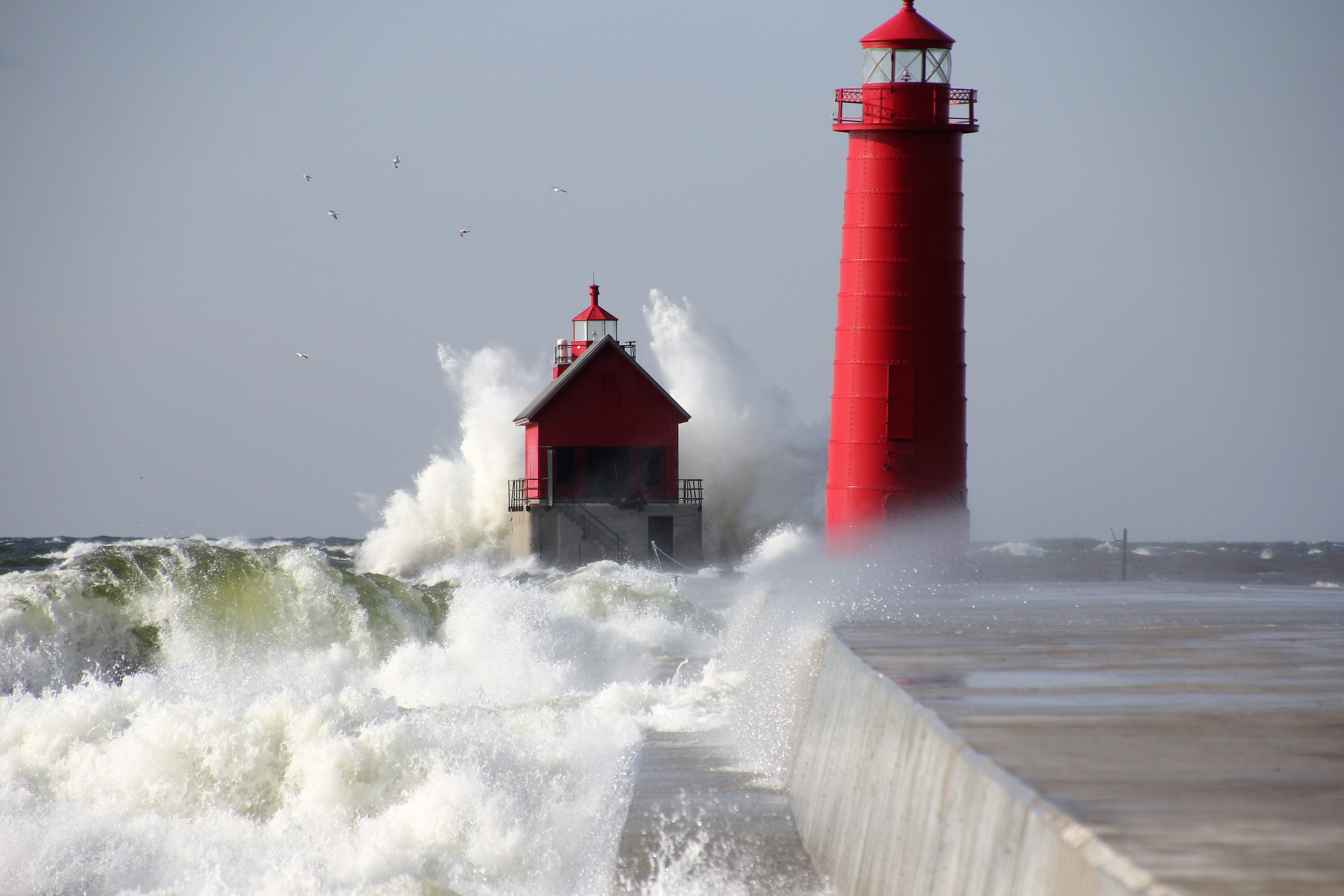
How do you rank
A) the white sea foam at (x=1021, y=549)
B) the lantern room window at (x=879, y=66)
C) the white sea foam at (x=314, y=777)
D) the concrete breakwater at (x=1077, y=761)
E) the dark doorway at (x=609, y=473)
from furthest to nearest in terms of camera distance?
the white sea foam at (x=1021, y=549) → the dark doorway at (x=609, y=473) → the lantern room window at (x=879, y=66) → the white sea foam at (x=314, y=777) → the concrete breakwater at (x=1077, y=761)

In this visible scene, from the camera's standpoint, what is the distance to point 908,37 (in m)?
14.7

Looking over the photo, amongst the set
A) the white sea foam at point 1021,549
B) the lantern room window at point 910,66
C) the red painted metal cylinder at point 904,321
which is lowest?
the white sea foam at point 1021,549

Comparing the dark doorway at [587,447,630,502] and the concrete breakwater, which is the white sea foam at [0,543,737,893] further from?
the dark doorway at [587,447,630,502]

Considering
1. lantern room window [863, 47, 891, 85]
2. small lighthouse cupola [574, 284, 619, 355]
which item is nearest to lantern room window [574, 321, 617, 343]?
small lighthouse cupola [574, 284, 619, 355]

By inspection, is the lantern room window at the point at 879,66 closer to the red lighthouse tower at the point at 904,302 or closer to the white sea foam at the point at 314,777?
the red lighthouse tower at the point at 904,302

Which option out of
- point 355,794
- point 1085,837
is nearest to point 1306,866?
point 1085,837

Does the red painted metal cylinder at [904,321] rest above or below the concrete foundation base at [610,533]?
above

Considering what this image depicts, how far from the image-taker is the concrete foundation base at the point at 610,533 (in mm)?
27891

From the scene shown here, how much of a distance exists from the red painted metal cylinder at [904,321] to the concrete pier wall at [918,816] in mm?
9139

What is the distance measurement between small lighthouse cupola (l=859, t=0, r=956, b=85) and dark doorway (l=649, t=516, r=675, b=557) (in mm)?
15053

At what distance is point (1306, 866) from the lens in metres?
2.39

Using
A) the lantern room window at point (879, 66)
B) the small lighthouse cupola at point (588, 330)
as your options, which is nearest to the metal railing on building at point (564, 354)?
the small lighthouse cupola at point (588, 330)

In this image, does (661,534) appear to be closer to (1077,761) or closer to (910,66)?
(910,66)

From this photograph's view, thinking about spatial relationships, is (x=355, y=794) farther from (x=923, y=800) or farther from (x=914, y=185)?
(x=914, y=185)
